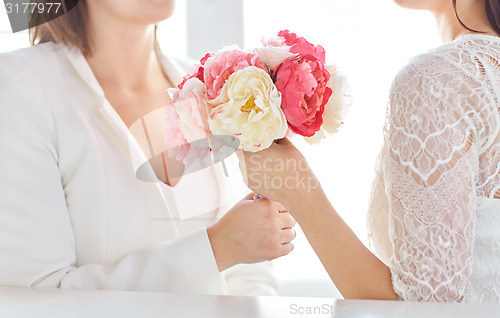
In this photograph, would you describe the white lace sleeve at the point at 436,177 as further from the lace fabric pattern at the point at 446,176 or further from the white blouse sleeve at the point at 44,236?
the white blouse sleeve at the point at 44,236

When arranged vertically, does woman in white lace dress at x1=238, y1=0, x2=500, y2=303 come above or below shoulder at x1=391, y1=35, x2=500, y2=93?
below

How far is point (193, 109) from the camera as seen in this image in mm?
1107

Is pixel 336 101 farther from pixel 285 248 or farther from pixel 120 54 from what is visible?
pixel 120 54

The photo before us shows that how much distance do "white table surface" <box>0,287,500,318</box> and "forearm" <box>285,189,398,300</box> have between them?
0.06 m

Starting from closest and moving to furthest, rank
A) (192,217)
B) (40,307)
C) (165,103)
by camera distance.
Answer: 1. (40,307)
2. (192,217)
3. (165,103)

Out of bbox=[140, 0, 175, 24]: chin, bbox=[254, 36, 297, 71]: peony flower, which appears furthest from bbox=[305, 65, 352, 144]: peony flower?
bbox=[140, 0, 175, 24]: chin

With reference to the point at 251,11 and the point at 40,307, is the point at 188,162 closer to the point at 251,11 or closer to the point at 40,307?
the point at 40,307

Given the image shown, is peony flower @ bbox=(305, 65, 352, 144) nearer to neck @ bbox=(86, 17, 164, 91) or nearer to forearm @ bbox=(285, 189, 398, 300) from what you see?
forearm @ bbox=(285, 189, 398, 300)

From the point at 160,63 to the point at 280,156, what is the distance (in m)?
0.63

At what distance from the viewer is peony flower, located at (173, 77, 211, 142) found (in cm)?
110

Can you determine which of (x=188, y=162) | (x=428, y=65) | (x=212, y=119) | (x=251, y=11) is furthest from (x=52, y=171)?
(x=251, y=11)

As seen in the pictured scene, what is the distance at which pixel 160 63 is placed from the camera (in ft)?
5.31
